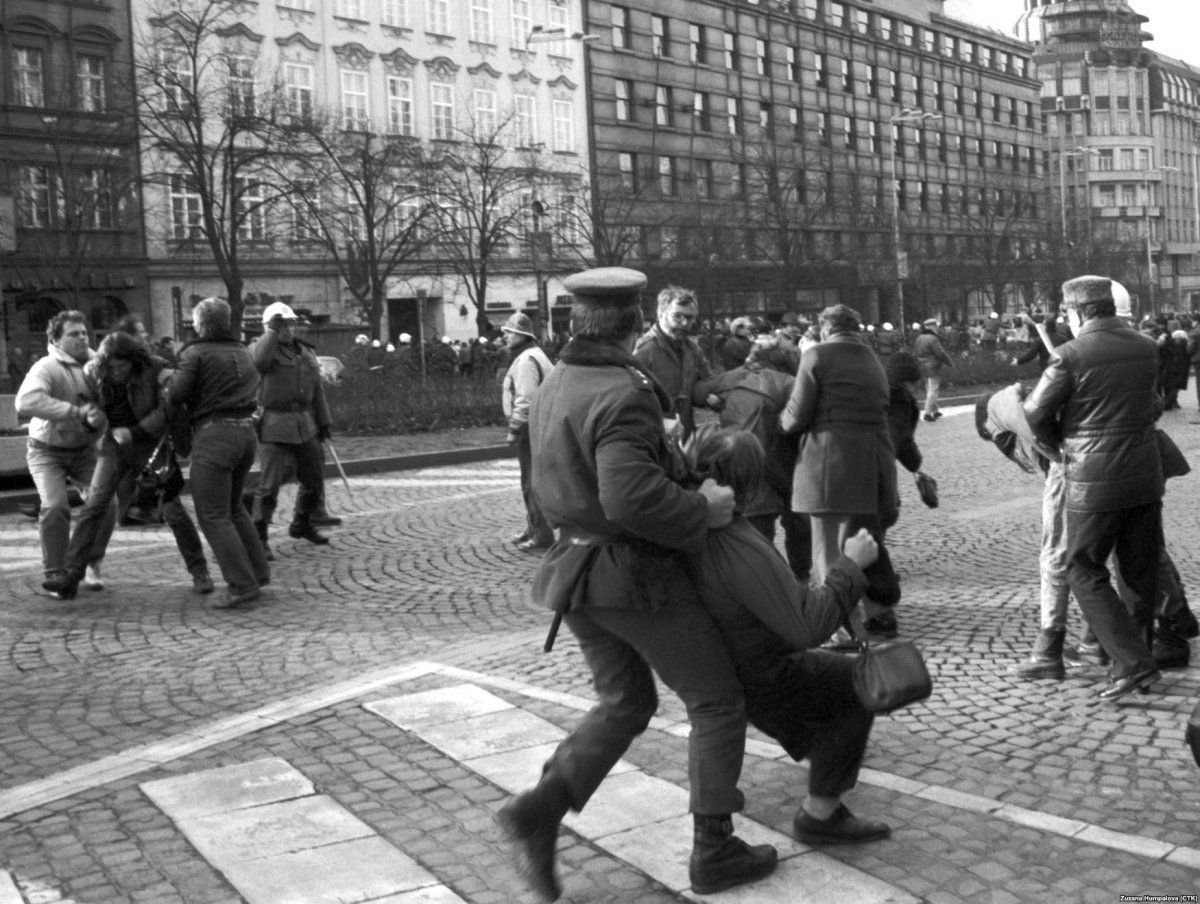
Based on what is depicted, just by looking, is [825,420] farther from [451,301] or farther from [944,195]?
[944,195]

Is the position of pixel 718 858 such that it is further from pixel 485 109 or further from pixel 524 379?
pixel 485 109

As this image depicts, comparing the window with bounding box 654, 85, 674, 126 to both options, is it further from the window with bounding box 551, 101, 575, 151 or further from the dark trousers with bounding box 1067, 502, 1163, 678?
the dark trousers with bounding box 1067, 502, 1163, 678

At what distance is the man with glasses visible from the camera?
8375 mm

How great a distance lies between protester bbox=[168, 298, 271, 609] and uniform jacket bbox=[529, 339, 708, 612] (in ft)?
16.6

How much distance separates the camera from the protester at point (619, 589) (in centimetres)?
422

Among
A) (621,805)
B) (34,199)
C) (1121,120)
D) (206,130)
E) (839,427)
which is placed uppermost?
(1121,120)

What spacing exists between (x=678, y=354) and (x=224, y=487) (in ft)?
8.86

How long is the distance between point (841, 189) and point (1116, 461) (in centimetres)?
4566

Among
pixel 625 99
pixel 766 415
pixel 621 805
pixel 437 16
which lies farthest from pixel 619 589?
pixel 625 99

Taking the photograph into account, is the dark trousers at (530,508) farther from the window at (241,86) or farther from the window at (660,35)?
the window at (660,35)

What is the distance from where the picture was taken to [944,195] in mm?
83188

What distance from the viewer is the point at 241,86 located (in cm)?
3912

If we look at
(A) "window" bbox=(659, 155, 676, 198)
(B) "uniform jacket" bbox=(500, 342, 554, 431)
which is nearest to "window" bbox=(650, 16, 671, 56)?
(A) "window" bbox=(659, 155, 676, 198)

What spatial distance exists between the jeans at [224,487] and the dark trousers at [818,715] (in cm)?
523
